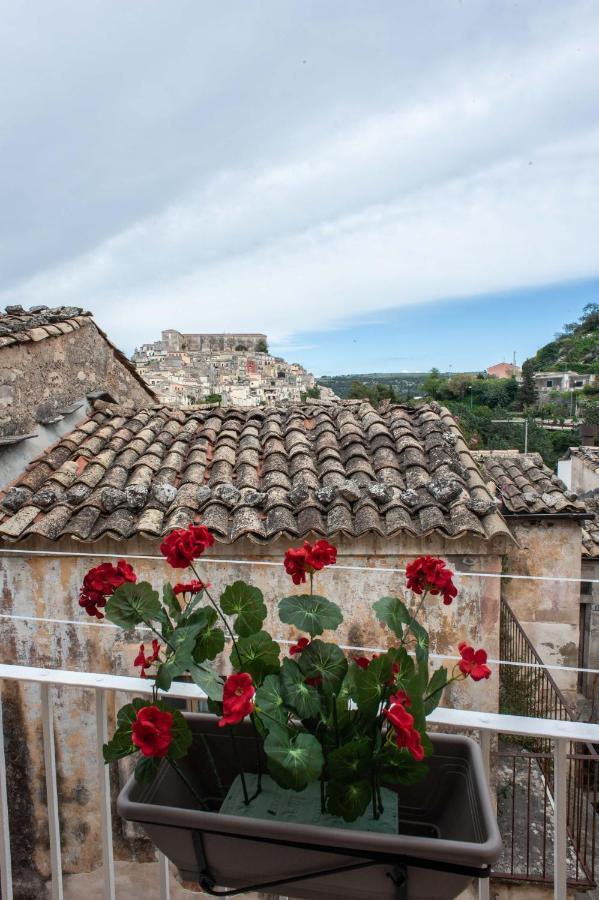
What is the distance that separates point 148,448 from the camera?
511 cm

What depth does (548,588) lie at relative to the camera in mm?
7230

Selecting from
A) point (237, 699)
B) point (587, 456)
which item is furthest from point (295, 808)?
point (587, 456)

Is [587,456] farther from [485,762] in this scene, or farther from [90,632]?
[485,762]

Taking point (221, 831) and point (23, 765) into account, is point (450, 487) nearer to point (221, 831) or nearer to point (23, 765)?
point (221, 831)

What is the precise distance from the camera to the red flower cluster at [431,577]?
122cm

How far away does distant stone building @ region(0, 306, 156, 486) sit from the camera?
16.5 ft

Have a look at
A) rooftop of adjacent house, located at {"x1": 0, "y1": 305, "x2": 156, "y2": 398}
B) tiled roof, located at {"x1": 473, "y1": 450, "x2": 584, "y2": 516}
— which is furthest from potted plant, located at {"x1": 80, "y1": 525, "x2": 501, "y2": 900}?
tiled roof, located at {"x1": 473, "y1": 450, "x2": 584, "y2": 516}

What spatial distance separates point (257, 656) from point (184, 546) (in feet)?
0.83

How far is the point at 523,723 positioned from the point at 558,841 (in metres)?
0.26

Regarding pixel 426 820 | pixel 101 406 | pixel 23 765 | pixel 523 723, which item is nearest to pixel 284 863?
pixel 426 820

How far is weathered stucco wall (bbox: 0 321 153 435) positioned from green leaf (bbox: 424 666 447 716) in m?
4.66

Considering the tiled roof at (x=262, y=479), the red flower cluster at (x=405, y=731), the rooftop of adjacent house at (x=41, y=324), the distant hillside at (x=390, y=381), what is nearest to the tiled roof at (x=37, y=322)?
the rooftop of adjacent house at (x=41, y=324)

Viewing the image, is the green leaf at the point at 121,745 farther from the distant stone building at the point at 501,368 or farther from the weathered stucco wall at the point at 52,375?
the distant stone building at the point at 501,368

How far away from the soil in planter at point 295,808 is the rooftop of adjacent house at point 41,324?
473 centimetres
